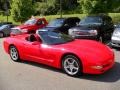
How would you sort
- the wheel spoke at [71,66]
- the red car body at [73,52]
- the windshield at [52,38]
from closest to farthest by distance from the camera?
the red car body at [73,52], the wheel spoke at [71,66], the windshield at [52,38]

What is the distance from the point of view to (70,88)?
639 cm

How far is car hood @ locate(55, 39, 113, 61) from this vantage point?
7086 millimetres

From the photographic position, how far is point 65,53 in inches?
290

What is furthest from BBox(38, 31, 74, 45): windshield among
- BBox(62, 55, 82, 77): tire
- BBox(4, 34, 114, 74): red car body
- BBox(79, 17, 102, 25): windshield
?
Result: BBox(79, 17, 102, 25): windshield

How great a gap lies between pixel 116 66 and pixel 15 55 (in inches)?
143

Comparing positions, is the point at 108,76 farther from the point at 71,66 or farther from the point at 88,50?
the point at 71,66

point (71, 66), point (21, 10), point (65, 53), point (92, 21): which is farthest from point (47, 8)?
point (71, 66)

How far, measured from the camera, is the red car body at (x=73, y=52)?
6.93 metres

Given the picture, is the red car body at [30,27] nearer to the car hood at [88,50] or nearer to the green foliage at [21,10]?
the car hood at [88,50]

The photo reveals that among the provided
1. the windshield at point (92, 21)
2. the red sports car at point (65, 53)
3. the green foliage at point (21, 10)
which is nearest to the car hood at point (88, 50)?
the red sports car at point (65, 53)


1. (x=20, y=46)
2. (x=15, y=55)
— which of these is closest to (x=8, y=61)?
(x=15, y=55)

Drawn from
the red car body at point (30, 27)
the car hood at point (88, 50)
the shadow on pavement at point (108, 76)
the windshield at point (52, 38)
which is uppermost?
the windshield at point (52, 38)

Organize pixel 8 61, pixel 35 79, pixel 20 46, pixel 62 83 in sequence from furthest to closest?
pixel 8 61 → pixel 20 46 → pixel 35 79 → pixel 62 83

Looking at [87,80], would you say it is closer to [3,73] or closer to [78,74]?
[78,74]
